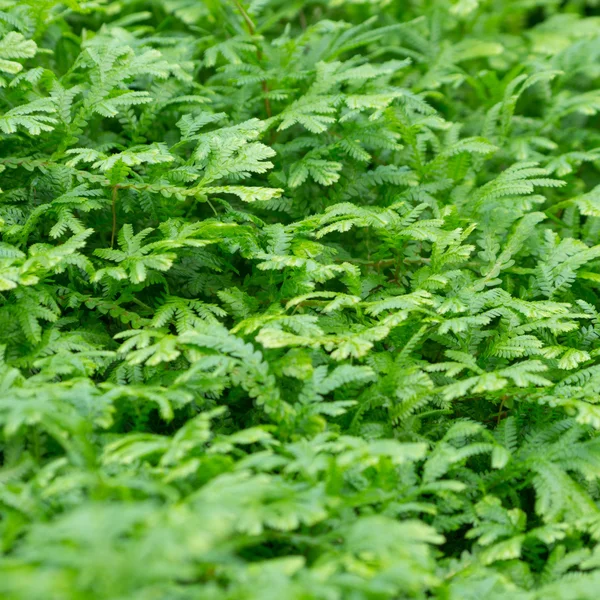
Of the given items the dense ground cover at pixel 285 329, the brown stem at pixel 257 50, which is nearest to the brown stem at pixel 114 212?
the dense ground cover at pixel 285 329

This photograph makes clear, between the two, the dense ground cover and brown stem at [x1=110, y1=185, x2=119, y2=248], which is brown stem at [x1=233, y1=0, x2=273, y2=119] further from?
brown stem at [x1=110, y1=185, x2=119, y2=248]

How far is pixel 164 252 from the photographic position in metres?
2.08

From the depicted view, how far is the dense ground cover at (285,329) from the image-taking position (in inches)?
58.2

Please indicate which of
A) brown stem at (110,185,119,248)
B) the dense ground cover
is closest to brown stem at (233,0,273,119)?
the dense ground cover

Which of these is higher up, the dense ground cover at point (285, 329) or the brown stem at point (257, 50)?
the brown stem at point (257, 50)

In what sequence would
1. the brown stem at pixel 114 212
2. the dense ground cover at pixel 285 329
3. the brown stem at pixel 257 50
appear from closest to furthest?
the dense ground cover at pixel 285 329 < the brown stem at pixel 114 212 < the brown stem at pixel 257 50

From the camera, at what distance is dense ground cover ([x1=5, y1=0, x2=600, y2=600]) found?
148 centimetres

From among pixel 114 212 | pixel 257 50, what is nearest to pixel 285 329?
pixel 114 212

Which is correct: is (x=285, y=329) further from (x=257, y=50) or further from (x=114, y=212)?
(x=257, y=50)

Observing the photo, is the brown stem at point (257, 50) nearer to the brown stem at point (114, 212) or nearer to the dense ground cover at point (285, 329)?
the dense ground cover at point (285, 329)

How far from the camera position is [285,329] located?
6.81 feet

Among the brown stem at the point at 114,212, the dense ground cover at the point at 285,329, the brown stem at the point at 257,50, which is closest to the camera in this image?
the dense ground cover at the point at 285,329

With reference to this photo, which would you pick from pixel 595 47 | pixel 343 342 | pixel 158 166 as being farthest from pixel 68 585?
pixel 595 47

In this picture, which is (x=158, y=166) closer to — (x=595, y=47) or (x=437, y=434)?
(x=437, y=434)
